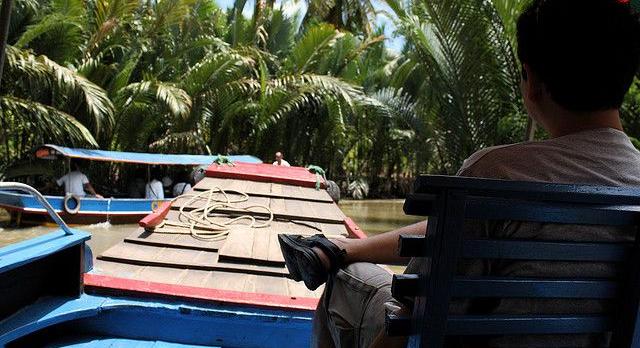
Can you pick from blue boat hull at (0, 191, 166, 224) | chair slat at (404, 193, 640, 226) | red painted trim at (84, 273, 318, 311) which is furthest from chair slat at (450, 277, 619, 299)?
blue boat hull at (0, 191, 166, 224)

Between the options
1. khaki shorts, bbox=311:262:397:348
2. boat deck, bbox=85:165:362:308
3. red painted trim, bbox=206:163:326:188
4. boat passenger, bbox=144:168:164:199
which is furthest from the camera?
boat passenger, bbox=144:168:164:199

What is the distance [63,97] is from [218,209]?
882cm

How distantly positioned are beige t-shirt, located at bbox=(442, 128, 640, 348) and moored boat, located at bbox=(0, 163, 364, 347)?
1.58m

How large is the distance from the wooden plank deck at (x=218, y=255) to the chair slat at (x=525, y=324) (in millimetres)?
1924

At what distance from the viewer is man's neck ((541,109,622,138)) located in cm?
137

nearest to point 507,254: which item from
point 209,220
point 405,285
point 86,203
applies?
point 405,285

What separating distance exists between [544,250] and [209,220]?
3.48 metres

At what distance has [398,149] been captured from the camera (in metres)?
21.2

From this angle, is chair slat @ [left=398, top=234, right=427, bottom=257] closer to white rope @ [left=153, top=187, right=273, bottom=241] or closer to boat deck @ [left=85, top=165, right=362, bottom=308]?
boat deck @ [left=85, top=165, right=362, bottom=308]

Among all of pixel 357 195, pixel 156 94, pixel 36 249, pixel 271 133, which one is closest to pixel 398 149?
pixel 357 195

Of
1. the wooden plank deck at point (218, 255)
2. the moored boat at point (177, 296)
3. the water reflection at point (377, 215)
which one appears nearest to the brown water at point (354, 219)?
the water reflection at point (377, 215)

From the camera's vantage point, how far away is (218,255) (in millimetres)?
3652

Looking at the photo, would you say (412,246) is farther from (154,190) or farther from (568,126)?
(154,190)

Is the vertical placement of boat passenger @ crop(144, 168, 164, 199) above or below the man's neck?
below
